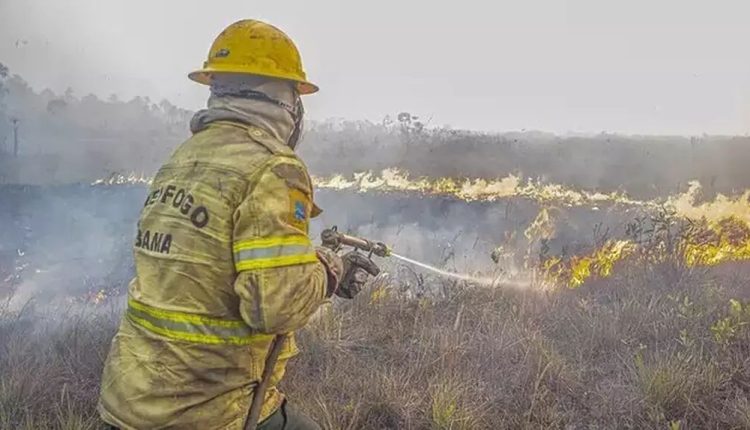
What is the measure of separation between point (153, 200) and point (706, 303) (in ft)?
13.5

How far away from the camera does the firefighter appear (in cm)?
186

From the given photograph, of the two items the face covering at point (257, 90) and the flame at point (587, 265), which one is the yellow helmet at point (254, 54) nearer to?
the face covering at point (257, 90)

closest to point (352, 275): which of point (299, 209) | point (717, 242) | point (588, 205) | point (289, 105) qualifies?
point (299, 209)

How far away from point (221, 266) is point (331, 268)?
1.24 ft

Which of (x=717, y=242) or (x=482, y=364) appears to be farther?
(x=717, y=242)

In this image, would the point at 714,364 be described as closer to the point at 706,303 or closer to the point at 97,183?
the point at 706,303

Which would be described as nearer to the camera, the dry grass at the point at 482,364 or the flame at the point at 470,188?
the dry grass at the point at 482,364

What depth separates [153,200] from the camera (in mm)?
2039

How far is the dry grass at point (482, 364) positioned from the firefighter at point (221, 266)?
134cm

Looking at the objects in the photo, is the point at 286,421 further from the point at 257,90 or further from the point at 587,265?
the point at 587,265

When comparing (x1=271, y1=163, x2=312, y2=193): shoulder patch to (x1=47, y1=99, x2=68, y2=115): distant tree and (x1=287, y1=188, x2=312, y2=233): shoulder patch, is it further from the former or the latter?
(x1=47, y1=99, x2=68, y2=115): distant tree

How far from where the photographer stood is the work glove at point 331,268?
2.14 m

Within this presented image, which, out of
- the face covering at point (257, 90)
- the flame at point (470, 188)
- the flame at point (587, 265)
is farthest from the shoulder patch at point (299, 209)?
the flame at point (470, 188)

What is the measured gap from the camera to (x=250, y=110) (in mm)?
2061
